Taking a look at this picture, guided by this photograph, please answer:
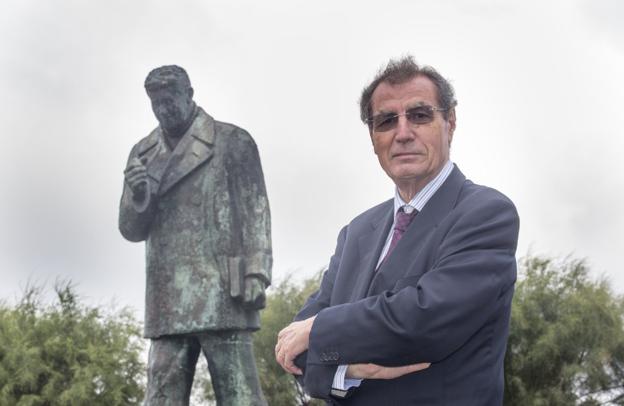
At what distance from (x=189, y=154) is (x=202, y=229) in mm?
588

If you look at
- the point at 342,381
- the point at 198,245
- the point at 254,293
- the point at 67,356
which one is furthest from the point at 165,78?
the point at 67,356

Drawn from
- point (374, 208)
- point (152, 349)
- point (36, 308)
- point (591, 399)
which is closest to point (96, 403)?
point (36, 308)

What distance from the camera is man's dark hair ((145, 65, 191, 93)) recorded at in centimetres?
734

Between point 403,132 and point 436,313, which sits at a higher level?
point 403,132

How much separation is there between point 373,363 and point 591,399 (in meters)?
23.2

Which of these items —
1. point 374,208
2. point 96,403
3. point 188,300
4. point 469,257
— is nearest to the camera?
point 469,257

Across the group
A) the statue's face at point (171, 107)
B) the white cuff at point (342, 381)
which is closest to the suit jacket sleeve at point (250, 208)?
the statue's face at point (171, 107)

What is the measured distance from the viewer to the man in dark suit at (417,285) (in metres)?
2.34

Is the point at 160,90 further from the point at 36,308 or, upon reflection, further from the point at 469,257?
the point at 36,308

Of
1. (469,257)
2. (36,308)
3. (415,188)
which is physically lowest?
(469,257)

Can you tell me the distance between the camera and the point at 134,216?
7.30m

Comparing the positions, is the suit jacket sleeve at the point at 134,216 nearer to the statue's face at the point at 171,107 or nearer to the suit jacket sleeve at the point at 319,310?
the statue's face at the point at 171,107

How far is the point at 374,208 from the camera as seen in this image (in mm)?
2959

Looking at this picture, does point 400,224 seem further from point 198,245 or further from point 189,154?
point 189,154
